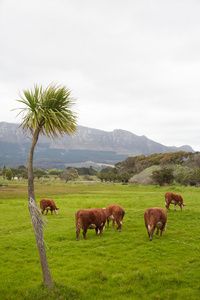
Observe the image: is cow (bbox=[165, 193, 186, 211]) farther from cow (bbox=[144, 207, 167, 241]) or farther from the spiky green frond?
the spiky green frond

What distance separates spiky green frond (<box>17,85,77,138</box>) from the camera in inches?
442

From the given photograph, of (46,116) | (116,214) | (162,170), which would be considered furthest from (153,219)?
(162,170)

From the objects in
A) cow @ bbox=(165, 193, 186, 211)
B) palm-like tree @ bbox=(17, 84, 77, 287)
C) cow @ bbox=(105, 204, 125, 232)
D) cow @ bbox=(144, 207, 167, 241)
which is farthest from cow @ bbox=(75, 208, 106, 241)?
cow @ bbox=(165, 193, 186, 211)

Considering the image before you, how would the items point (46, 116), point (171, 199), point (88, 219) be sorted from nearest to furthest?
point (46, 116) < point (88, 219) < point (171, 199)

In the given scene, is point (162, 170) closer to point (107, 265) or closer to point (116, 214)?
point (116, 214)

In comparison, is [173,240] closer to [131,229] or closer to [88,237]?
[131,229]

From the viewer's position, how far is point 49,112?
441 inches

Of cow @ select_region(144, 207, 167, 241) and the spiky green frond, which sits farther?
cow @ select_region(144, 207, 167, 241)

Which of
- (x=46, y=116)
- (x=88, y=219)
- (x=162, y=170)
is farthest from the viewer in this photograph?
(x=162, y=170)

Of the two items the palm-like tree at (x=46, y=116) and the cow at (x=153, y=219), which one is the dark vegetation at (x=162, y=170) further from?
the palm-like tree at (x=46, y=116)

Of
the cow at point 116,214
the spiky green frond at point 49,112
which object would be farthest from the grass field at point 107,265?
the spiky green frond at point 49,112

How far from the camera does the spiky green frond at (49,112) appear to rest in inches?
442

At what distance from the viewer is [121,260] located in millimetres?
13906

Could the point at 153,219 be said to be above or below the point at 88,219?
above
